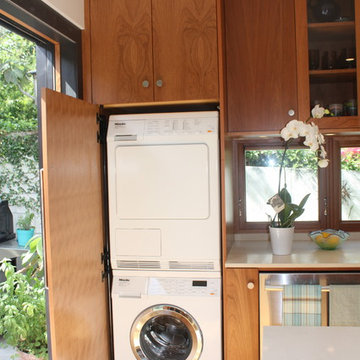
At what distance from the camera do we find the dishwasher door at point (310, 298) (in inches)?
96.4

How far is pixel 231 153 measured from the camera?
310 centimetres

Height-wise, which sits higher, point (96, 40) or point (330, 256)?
point (96, 40)

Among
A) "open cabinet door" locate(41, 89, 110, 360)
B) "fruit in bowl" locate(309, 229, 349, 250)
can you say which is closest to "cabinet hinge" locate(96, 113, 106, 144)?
"open cabinet door" locate(41, 89, 110, 360)

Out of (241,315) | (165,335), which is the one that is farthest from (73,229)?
(241,315)

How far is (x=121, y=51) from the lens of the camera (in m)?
2.58

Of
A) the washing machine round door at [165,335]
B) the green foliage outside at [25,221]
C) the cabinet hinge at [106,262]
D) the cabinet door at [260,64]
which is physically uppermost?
the cabinet door at [260,64]

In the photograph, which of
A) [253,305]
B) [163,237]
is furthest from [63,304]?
[253,305]

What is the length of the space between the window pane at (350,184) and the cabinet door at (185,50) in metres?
1.16

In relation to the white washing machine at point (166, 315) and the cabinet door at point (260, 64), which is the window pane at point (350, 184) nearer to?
the cabinet door at point (260, 64)

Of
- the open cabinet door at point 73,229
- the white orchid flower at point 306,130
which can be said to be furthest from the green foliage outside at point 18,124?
the white orchid flower at point 306,130

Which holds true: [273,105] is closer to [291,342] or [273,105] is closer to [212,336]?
[212,336]

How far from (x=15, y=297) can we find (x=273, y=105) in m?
1.77

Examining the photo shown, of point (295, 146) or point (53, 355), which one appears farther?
point (295, 146)

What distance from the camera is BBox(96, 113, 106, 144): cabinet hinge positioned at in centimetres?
258
